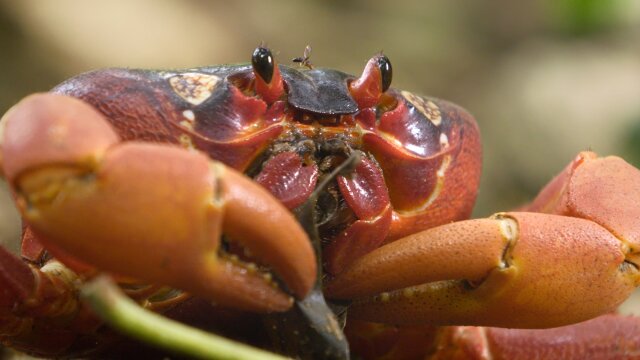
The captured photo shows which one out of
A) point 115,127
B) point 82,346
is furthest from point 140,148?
point 82,346

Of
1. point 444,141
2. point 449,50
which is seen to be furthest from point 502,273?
point 449,50

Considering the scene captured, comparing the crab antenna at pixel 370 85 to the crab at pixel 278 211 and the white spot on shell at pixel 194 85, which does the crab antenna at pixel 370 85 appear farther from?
the white spot on shell at pixel 194 85

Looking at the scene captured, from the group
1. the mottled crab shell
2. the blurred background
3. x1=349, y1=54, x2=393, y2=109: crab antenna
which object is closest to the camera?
the mottled crab shell

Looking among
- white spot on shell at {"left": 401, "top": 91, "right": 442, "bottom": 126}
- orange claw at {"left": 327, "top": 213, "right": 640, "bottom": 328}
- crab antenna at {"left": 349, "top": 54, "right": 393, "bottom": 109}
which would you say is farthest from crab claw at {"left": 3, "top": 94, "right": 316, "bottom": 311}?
white spot on shell at {"left": 401, "top": 91, "right": 442, "bottom": 126}

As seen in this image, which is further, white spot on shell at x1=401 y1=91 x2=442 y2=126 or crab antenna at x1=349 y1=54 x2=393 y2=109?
white spot on shell at x1=401 y1=91 x2=442 y2=126

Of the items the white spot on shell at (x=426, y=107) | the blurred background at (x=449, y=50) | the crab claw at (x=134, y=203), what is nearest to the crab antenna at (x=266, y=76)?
the white spot on shell at (x=426, y=107)

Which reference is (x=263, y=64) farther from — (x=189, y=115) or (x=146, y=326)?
(x=146, y=326)

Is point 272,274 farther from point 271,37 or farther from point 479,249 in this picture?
point 271,37

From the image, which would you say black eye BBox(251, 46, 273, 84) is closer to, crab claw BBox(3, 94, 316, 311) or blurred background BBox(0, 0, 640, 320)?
crab claw BBox(3, 94, 316, 311)
